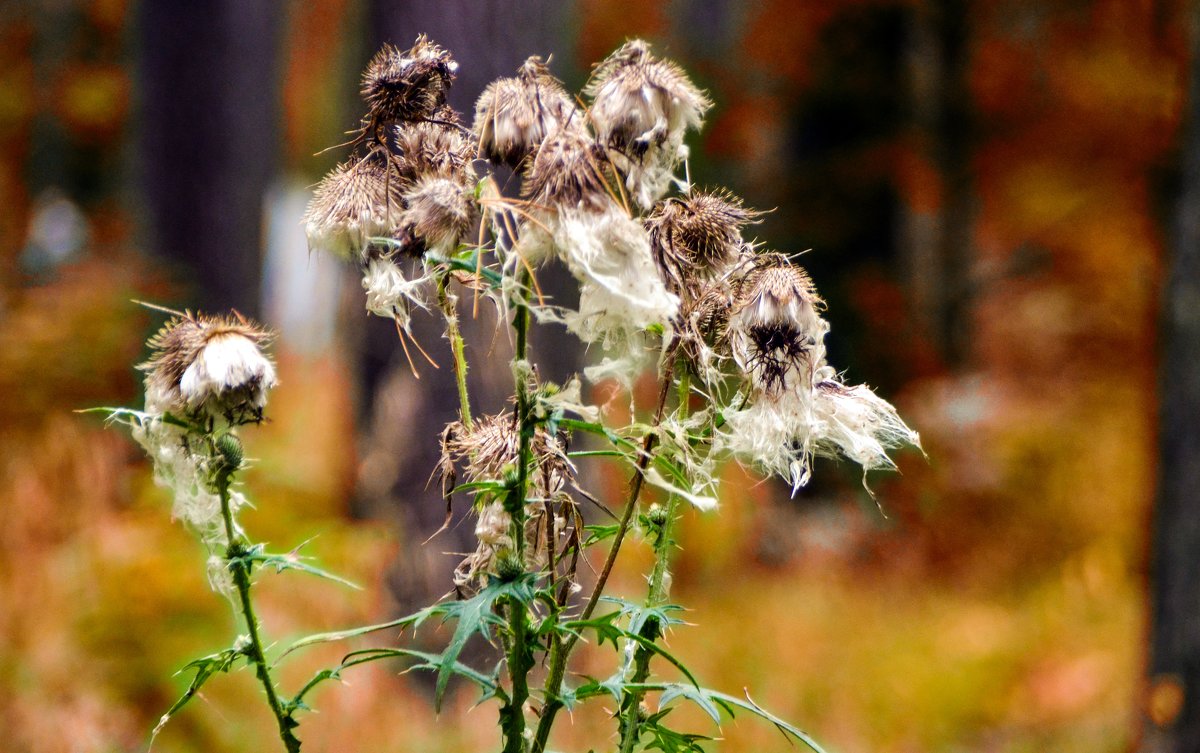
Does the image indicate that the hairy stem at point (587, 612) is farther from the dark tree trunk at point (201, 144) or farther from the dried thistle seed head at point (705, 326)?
the dark tree trunk at point (201, 144)

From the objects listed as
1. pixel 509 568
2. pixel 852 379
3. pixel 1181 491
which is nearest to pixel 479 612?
pixel 509 568

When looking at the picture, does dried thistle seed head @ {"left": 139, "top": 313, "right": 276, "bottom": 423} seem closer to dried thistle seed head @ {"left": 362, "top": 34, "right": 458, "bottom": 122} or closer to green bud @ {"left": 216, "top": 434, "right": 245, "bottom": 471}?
green bud @ {"left": 216, "top": 434, "right": 245, "bottom": 471}

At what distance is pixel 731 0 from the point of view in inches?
641

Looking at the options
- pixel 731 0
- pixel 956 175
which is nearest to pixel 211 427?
pixel 956 175

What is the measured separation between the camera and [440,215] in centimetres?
109

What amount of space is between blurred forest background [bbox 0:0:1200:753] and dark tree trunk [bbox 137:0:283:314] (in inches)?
1.0

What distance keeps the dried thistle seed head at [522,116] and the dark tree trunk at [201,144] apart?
7.92 meters

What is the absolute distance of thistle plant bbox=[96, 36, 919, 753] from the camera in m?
1.07

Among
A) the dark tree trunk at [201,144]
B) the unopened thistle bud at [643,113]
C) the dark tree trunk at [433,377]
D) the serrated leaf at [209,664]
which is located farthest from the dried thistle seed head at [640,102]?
the dark tree trunk at [201,144]

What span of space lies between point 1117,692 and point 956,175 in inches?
156

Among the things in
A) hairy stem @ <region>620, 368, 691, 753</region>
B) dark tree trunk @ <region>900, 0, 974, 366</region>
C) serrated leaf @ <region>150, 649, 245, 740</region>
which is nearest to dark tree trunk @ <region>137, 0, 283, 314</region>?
dark tree trunk @ <region>900, 0, 974, 366</region>

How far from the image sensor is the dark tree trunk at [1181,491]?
3.95 meters

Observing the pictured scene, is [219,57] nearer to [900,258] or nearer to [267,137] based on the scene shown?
[267,137]

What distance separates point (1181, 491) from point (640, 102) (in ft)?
12.4
